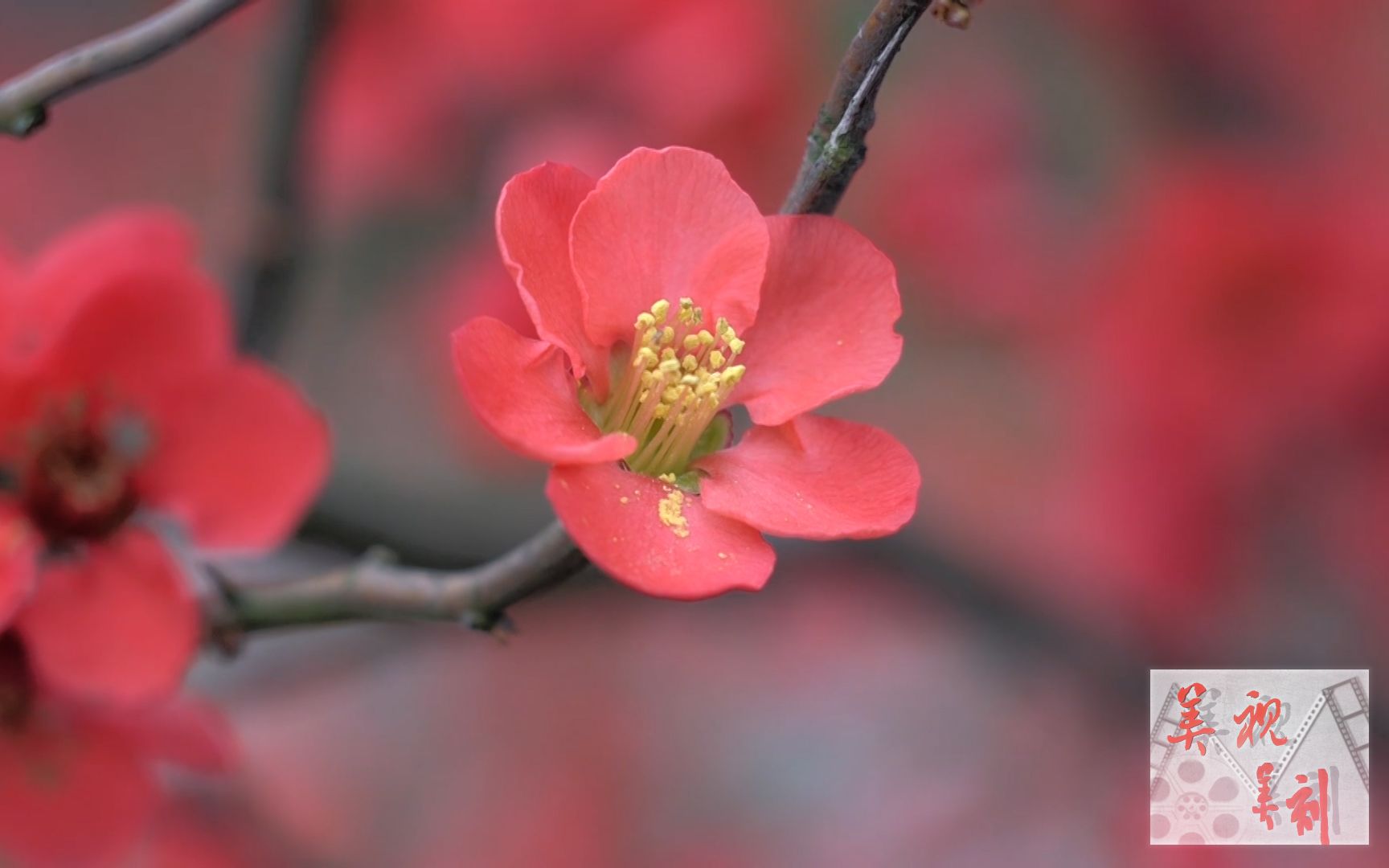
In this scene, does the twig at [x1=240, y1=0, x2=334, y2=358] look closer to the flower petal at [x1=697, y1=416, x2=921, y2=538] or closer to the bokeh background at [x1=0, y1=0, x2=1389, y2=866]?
the bokeh background at [x1=0, y1=0, x2=1389, y2=866]

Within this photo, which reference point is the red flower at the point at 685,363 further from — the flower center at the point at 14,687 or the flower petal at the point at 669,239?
the flower center at the point at 14,687

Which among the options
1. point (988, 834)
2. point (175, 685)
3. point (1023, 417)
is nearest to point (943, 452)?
point (1023, 417)

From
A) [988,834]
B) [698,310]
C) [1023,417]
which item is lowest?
[988,834]

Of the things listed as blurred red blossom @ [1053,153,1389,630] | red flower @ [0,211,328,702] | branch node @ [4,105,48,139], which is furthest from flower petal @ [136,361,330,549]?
blurred red blossom @ [1053,153,1389,630]

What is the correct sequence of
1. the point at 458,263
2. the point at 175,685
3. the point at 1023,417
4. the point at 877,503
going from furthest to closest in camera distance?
1. the point at 1023,417
2. the point at 458,263
3. the point at 175,685
4. the point at 877,503

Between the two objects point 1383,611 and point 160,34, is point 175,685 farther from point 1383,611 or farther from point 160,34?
point 1383,611

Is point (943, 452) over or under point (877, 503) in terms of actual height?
over

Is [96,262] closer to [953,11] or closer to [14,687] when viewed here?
[14,687]

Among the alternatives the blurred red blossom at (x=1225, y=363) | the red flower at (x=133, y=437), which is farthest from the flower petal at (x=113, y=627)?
the blurred red blossom at (x=1225, y=363)
